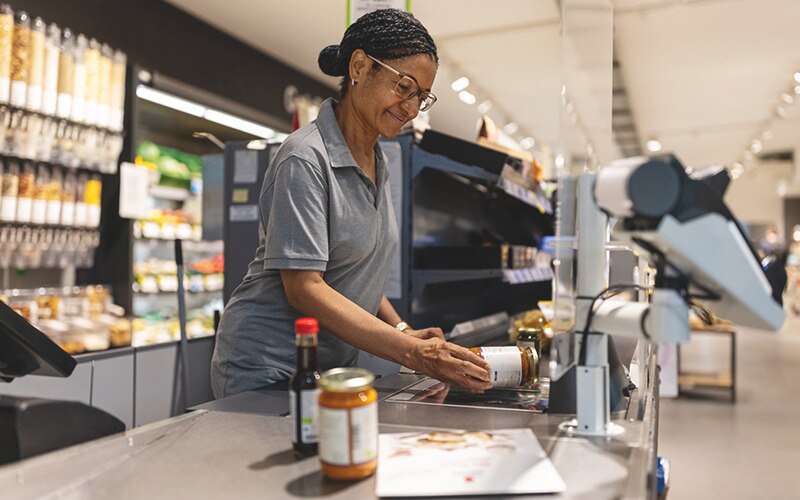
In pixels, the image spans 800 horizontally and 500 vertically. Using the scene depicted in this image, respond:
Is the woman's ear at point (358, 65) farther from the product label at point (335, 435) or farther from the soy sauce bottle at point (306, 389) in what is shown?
the product label at point (335, 435)

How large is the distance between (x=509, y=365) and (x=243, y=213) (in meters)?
1.95

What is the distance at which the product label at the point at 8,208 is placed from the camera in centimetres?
360

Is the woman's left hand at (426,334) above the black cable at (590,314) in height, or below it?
below

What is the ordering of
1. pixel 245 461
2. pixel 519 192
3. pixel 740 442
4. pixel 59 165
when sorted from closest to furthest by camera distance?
1. pixel 245 461
2. pixel 519 192
3. pixel 59 165
4. pixel 740 442

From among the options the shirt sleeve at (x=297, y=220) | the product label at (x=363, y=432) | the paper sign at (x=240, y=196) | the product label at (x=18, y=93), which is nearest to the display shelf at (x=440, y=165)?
the paper sign at (x=240, y=196)

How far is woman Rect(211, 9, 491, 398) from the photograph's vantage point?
146 centimetres

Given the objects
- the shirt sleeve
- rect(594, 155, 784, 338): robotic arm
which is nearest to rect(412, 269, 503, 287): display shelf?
the shirt sleeve

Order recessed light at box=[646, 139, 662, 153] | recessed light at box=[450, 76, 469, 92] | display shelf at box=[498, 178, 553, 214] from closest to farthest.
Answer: display shelf at box=[498, 178, 553, 214]
recessed light at box=[450, 76, 469, 92]
recessed light at box=[646, 139, 662, 153]

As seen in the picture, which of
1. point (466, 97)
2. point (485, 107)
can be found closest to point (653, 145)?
point (485, 107)

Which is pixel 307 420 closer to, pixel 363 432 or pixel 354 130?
pixel 363 432

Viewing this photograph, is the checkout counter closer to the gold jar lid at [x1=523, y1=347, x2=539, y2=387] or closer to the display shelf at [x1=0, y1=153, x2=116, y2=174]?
the gold jar lid at [x1=523, y1=347, x2=539, y2=387]

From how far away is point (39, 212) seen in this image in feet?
12.4

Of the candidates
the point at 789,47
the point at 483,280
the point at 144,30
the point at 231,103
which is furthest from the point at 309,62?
the point at 789,47

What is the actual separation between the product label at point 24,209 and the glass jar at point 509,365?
10.5 ft
